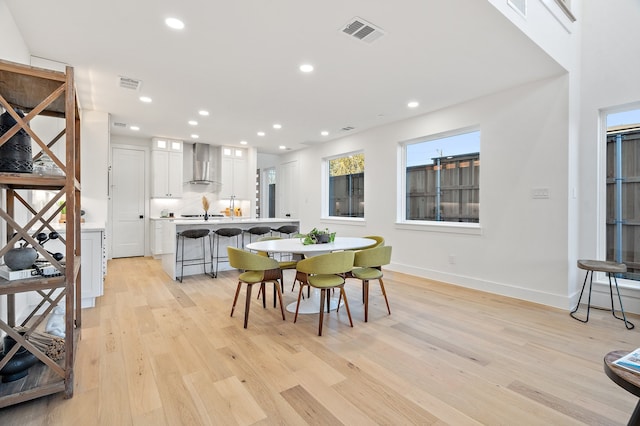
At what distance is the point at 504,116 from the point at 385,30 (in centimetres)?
233

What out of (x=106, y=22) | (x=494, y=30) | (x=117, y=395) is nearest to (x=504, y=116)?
(x=494, y=30)

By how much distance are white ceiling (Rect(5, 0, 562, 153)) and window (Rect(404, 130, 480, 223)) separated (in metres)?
0.63

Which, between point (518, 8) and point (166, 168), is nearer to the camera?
point (518, 8)

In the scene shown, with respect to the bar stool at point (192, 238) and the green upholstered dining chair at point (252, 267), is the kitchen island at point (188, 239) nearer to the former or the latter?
the bar stool at point (192, 238)

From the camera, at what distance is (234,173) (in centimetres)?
802

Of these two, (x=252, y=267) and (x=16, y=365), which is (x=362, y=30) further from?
(x=16, y=365)

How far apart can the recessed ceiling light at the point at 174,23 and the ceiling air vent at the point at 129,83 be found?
1.51 metres

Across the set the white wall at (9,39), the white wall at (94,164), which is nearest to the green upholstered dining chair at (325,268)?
the white wall at (9,39)

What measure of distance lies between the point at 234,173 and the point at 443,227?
5.45 m

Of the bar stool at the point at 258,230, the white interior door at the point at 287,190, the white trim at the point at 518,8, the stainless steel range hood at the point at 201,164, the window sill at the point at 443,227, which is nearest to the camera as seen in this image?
the white trim at the point at 518,8

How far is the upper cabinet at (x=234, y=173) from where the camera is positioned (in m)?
7.89

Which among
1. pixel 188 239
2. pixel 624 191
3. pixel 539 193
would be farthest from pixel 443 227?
pixel 188 239

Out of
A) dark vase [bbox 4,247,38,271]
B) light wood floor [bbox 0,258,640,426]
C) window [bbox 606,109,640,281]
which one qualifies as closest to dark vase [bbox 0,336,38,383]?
light wood floor [bbox 0,258,640,426]

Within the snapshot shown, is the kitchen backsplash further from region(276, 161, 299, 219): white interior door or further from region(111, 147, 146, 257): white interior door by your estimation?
region(276, 161, 299, 219): white interior door
